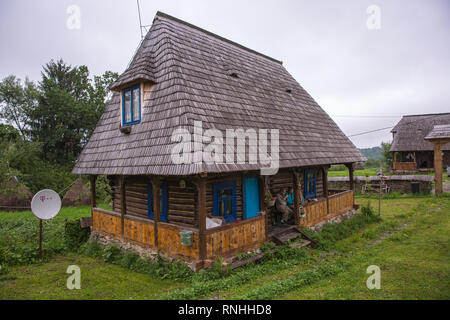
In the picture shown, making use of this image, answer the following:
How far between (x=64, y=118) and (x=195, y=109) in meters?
24.7

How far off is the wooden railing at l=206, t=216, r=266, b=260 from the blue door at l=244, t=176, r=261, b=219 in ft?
3.46

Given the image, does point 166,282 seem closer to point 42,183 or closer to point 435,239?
point 435,239

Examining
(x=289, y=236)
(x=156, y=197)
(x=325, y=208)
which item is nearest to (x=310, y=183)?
(x=325, y=208)

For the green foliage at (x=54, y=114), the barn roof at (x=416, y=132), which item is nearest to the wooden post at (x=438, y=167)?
the barn roof at (x=416, y=132)

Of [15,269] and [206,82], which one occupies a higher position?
[206,82]

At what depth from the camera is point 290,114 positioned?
11.4 metres

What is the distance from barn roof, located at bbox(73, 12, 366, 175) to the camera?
7434 mm

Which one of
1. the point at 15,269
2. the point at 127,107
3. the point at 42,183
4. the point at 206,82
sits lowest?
the point at 15,269

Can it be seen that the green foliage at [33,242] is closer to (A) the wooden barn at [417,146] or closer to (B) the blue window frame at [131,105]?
(B) the blue window frame at [131,105]

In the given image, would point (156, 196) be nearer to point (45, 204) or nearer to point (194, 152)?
point (194, 152)

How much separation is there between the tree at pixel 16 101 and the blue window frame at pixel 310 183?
2807 cm

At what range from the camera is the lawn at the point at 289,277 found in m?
5.73

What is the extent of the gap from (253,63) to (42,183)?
64.9ft
